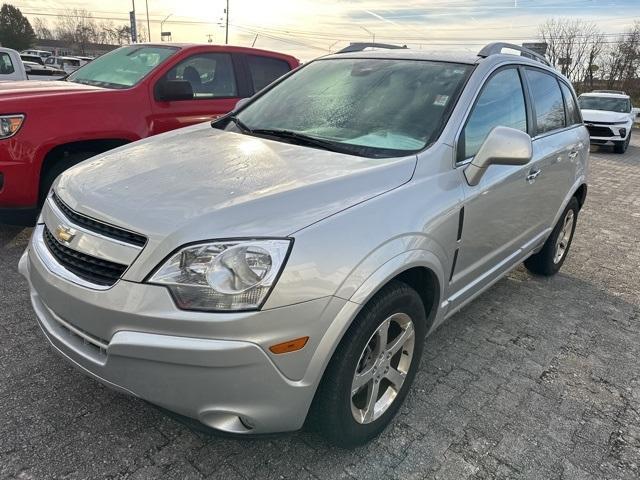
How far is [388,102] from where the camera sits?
2.84 m

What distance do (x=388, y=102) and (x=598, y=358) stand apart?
2.11m

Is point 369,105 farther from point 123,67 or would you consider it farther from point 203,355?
point 123,67

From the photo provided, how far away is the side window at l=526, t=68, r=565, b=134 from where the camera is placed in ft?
11.8

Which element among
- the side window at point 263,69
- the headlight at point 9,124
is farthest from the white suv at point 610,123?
the headlight at point 9,124

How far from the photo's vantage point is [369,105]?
287cm

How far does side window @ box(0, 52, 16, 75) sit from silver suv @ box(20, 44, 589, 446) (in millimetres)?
7961

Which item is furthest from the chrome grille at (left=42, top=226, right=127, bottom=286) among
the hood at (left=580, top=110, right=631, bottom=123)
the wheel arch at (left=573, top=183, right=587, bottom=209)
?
the hood at (left=580, top=110, right=631, bottom=123)

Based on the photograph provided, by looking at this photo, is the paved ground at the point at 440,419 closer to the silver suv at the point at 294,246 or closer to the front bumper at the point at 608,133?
the silver suv at the point at 294,246

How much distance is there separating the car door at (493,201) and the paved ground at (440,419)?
1.59 feet

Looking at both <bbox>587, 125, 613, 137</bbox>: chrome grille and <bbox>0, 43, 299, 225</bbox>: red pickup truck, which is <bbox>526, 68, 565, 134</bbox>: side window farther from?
<bbox>587, 125, 613, 137</bbox>: chrome grille

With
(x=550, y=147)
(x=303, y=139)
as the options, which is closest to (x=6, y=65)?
(x=303, y=139)

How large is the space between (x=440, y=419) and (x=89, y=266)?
1783 millimetres

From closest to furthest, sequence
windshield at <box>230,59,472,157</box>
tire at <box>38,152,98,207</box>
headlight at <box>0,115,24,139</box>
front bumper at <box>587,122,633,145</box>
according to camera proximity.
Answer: windshield at <box>230,59,472,157</box> → headlight at <box>0,115,24,139</box> → tire at <box>38,152,98,207</box> → front bumper at <box>587,122,633,145</box>

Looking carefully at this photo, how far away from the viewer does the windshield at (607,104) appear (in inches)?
647
